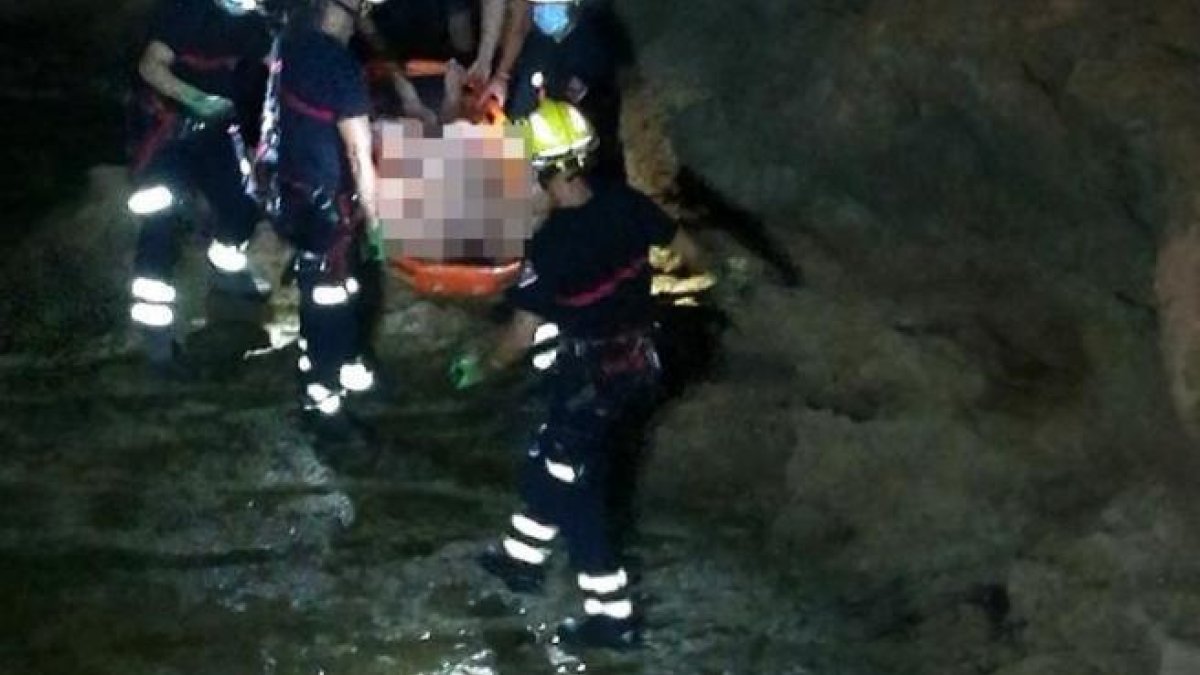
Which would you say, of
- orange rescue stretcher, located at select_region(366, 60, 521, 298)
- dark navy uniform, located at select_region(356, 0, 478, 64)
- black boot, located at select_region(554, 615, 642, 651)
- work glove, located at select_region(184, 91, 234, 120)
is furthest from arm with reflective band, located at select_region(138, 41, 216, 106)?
black boot, located at select_region(554, 615, 642, 651)

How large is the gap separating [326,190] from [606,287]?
5.03 feet

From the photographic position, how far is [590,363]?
5.33 m

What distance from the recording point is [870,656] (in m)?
5.50

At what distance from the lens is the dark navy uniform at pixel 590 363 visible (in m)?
5.12

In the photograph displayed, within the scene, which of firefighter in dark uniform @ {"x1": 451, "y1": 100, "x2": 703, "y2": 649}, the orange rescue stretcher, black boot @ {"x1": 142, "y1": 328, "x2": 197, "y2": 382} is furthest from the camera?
the orange rescue stretcher

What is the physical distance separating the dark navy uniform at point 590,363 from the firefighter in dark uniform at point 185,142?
1.80 metres

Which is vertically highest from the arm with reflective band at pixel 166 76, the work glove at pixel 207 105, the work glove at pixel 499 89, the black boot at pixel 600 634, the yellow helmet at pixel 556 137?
the yellow helmet at pixel 556 137

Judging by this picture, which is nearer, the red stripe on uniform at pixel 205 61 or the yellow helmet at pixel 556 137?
the yellow helmet at pixel 556 137

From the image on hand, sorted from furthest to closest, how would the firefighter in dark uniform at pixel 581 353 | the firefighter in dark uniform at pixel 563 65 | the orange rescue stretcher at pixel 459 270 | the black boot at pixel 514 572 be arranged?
the firefighter in dark uniform at pixel 563 65 → the orange rescue stretcher at pixel 459 270 → the black boot at pixel 514 572 → the firefighter in dark uniform at pixel 581 353

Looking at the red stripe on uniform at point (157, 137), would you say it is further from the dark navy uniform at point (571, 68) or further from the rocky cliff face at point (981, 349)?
the rocky cliff face at point (981, 349)

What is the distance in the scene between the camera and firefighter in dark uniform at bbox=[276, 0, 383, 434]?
601 centimetres

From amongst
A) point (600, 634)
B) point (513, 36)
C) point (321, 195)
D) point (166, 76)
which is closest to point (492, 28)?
point (513, 36)

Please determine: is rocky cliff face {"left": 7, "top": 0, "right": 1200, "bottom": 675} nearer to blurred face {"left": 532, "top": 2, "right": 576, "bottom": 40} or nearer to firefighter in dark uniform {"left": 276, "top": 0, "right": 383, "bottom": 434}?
blurred face {"left": 532, "top": 2, "right": 576, "bottom": 40}

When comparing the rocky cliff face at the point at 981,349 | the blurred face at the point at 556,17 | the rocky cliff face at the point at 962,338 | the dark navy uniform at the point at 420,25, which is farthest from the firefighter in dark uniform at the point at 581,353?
the dark navy uniform at the point at 420,25
